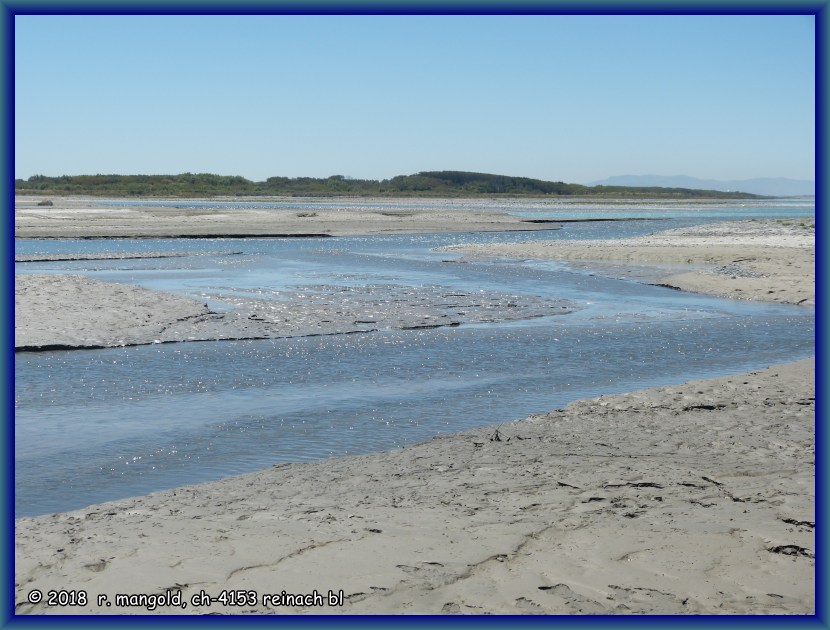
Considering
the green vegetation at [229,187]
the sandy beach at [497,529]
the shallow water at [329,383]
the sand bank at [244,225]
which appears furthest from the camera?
the green vegetation at [229,187]

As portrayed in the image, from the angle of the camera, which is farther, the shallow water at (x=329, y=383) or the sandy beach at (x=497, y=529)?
the shallow water at (x=329, y=383)

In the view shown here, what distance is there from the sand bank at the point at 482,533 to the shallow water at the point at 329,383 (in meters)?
1.12

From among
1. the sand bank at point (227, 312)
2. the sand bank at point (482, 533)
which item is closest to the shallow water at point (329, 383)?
the sand bank at point (227, 312)

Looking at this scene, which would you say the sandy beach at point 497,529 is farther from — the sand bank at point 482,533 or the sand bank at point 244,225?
the sand bank at point 244,225

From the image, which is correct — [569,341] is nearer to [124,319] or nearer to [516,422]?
[516,422]

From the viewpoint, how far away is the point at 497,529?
6.25m

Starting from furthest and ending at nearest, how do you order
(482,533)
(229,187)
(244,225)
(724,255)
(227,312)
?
(229,187), (244,225), (724,255), (227,312), (482,533)

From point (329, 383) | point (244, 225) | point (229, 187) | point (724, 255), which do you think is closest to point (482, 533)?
point (329, 383)

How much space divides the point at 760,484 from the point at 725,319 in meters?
13.3

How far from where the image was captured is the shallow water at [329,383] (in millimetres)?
9219

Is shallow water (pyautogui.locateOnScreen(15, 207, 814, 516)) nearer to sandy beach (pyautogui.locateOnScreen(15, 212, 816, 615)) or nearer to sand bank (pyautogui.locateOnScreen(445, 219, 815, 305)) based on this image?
sandy beach (pyautogui.locateOnScreen(15, 212, 816, 615))

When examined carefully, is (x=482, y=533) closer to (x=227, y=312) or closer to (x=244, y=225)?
(x=227, y=312)

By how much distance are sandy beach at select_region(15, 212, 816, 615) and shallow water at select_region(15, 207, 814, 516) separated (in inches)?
38.0

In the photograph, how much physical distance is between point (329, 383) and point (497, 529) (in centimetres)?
696
